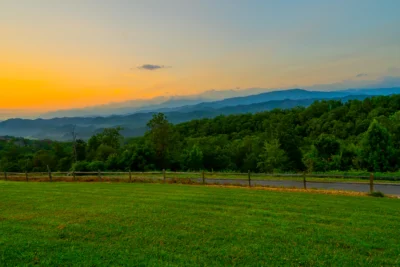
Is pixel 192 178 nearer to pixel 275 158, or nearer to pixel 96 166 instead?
pixel 96 166

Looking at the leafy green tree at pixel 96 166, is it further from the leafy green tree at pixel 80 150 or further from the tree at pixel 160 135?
the leafy green tree at pixel 80 150

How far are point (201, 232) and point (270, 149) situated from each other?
33.6 metres

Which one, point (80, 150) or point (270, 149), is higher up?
point (80, 150)

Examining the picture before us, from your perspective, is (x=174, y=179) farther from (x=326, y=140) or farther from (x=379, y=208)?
(x=326, y=140)

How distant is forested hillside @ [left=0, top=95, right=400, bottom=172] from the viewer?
2945 centimetres

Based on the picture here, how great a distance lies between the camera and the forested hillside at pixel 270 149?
2945cm

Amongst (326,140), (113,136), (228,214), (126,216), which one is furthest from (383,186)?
(113,136)

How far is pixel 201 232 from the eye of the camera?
7.15 metres

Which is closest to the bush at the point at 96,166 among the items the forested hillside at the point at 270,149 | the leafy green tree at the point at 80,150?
the forested hillside at the point at 270,149

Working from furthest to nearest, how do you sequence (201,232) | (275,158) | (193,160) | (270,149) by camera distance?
(193,160)
(270,149)
(275,158)
(201,232)

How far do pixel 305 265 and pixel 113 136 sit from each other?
62.8 metres

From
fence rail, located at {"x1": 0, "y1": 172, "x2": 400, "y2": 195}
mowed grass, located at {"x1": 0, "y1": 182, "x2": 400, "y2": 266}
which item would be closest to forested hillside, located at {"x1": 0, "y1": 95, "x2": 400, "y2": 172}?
fence rail, located at {"x1": 0, "y1": 172, "x2": 400, "y2": 195}

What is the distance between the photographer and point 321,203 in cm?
1041

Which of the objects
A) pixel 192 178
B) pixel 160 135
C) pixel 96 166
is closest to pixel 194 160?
pixel 160 135
